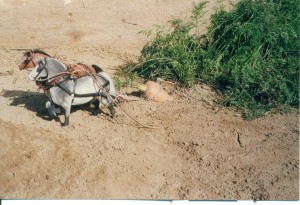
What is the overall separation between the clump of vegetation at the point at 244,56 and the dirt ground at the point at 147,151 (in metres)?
0.37

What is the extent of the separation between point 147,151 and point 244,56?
10.4ft

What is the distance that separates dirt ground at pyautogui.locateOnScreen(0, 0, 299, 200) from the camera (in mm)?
4844

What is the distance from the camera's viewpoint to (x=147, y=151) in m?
5.55

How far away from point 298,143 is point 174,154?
209 cm

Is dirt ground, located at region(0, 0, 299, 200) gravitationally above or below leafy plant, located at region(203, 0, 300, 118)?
below

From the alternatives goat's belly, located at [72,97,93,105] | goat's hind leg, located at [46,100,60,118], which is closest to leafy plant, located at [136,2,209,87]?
goat's belly, located at [72,97,93,105]

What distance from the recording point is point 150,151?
5.55 meters

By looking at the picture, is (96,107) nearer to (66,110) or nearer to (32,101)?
(66,110)

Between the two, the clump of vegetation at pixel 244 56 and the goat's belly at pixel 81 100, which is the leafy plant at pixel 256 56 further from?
the goat's belly at pixel 81 100

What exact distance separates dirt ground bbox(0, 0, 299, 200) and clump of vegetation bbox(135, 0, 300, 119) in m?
0.37

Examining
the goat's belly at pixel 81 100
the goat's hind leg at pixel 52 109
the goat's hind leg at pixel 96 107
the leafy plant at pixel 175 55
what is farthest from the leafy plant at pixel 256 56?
the goat's hind leg at pixel 52 109

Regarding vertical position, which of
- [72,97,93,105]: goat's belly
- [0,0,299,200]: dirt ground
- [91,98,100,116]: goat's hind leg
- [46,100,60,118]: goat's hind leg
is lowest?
[0,0,299,200]: dirt ground

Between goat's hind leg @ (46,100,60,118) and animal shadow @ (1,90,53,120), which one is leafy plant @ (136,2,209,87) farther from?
goat's hind leg @ (46,100,60,118)

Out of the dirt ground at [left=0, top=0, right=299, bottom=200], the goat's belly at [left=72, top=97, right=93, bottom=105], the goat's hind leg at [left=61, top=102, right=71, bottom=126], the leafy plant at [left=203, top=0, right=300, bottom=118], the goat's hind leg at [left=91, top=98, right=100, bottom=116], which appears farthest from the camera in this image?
the leafy plant at [left=203, top=0, right=300, bottom=118]
